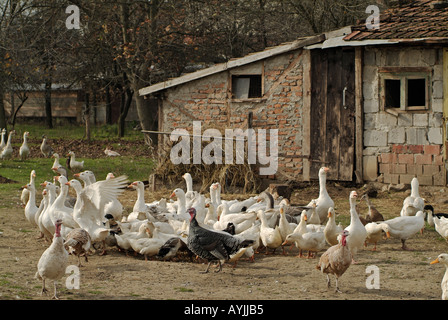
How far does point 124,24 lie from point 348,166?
1082 cm

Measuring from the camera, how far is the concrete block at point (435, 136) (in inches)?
631

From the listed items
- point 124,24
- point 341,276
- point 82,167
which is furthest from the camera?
point 124,24

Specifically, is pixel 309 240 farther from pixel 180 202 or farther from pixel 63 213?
pixel 63 213

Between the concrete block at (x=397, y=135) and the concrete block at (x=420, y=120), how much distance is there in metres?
0.32

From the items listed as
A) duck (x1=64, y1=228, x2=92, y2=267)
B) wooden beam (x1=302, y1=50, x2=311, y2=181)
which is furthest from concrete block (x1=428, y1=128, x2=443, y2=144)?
duck (x1=64, y1=228, x2=92, y2=267)

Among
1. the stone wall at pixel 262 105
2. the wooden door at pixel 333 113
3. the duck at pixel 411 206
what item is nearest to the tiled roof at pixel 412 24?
the wooden door at pixel 333 113

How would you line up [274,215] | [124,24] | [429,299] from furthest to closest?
[124,24] < [274,215] < [429,299]

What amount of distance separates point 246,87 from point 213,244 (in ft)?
28.7

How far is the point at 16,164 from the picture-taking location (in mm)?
22594

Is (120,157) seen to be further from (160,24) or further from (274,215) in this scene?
(274,215)

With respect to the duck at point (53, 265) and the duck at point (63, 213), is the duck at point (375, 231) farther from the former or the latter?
the duck at point (53, 265)

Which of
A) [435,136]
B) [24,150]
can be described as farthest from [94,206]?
[24,150]

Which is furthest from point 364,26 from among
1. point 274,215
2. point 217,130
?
point 274,215

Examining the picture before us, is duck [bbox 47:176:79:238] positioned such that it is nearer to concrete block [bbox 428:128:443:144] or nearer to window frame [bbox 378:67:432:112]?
window frame [bbox 378:67:432:112]
